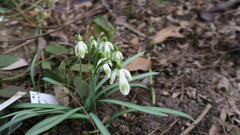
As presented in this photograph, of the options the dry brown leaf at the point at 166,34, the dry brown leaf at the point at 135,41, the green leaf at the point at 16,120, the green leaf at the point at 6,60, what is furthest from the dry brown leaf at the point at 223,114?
the green leaf at the point at 6,60

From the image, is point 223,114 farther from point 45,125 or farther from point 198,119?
point 45,125

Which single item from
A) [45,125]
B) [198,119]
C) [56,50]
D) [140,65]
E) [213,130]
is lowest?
[213,130]

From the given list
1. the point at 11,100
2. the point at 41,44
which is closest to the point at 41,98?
the point at 11,100

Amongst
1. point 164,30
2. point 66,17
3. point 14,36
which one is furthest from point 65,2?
point 164,30

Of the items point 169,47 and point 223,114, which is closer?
point 223,114

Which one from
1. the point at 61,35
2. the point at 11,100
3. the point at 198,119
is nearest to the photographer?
the point at 11,100

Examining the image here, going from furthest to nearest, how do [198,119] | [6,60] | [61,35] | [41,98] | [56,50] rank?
[61,35]
[56,50]
[6,60]
[198,119]
[41,98]

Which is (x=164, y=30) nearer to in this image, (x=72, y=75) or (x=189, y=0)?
(x=189, y=0)

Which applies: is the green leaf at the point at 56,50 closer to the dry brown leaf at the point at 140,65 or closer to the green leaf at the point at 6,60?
the green leaf at the point at 6,60
